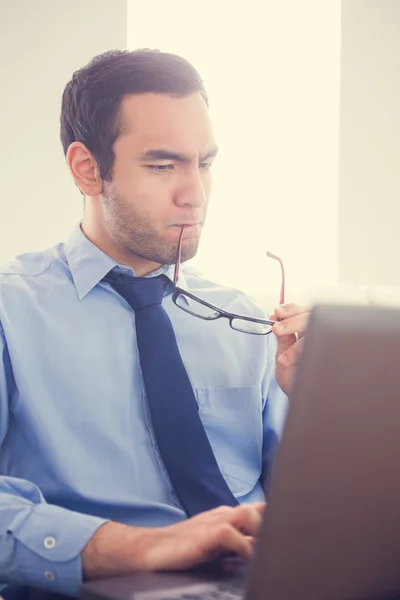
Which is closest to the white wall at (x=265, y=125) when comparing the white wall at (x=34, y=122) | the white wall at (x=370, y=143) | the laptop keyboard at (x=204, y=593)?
the white wall at (x=370, y=143)

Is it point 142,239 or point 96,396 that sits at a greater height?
point 142,239

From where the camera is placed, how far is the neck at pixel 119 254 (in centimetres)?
156

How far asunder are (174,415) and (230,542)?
0.46 meters

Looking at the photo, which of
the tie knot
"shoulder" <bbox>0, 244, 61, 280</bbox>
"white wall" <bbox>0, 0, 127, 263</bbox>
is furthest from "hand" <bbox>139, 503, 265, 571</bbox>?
"white wall" <bbox>0, 0, 127, 263</bbox>

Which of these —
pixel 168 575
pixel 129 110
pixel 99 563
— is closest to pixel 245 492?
pixel 99 563

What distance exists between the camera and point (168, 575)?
0.86 m

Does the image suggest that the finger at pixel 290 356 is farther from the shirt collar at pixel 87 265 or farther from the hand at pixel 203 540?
the hand at pixel 203 540

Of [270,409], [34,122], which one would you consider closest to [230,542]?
[270,409]

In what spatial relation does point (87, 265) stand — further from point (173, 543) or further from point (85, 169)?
point (173, 543)

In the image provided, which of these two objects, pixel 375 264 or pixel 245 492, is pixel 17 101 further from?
pixel 245 492

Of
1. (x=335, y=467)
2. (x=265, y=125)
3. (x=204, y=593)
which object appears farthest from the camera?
(x=265, y=125)

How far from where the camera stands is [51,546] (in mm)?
1032

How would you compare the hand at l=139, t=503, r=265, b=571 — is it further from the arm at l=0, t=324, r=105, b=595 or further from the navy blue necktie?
the navy blue necktie

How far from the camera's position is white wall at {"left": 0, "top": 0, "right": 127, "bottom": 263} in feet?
9.95
